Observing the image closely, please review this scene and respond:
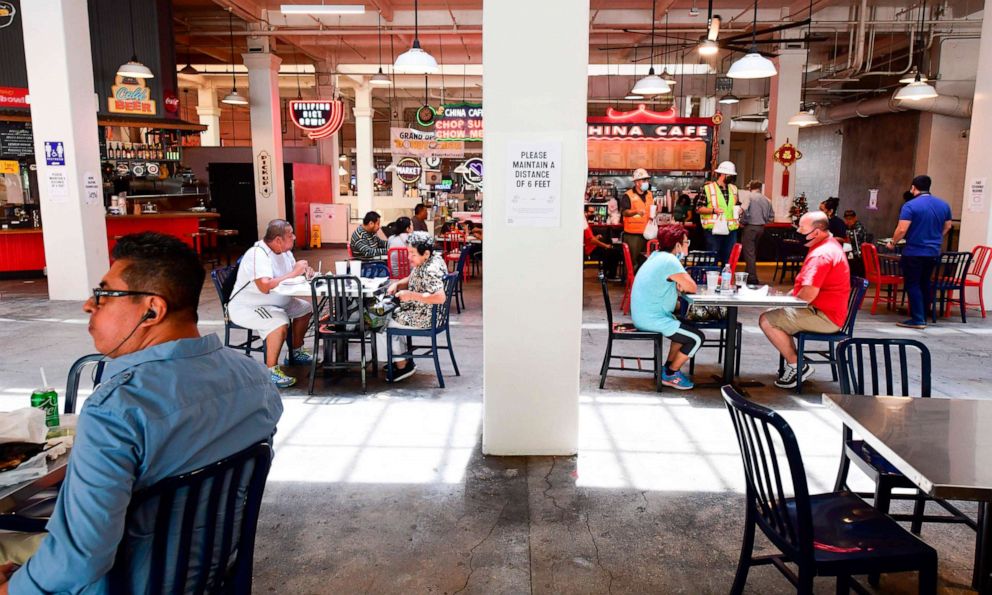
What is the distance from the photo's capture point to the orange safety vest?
1004 centimetres

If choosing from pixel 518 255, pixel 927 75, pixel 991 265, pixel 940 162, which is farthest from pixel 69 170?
pixel 940 162

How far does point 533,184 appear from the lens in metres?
3.76

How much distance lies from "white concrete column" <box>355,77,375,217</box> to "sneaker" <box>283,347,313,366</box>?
1192 centimetres

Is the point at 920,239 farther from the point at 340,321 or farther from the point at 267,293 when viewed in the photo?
the point at 267,293

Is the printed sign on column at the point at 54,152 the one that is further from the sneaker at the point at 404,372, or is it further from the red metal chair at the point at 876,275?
the red metal chair at the point at 876,275

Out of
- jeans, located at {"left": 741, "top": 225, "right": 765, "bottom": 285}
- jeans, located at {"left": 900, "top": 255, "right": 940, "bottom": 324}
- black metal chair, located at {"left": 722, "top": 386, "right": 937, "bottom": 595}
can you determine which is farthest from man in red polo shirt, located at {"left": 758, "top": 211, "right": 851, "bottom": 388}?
jeans, located at {"left": 741, "top": 225, "right": 765, "bottom": 285}

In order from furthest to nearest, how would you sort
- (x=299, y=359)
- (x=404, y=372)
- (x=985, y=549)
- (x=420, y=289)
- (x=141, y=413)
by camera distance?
(x=299, y=359) → (x=404, y=372) → (x=420, y=289) → (x=985, y=549) → (x=141, y=413)

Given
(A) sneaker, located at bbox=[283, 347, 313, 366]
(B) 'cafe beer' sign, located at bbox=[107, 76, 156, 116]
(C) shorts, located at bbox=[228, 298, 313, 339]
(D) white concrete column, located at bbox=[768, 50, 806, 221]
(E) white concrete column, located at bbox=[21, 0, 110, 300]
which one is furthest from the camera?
(D) white concrete column, located at bbox=[768, 50, 806, 221]

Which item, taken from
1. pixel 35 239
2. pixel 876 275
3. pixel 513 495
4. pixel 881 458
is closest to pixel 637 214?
pixel 876 275

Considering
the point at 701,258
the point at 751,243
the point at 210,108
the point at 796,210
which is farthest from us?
the point at 210,108

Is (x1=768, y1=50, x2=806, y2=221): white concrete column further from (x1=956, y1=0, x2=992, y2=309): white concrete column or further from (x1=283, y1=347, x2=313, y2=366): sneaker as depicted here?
(x1=283, y1=347, x2=313, y2=366): sneaker

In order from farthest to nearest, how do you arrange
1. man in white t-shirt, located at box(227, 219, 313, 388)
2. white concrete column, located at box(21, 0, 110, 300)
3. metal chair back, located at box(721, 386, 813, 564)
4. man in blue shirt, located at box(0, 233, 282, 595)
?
white concrete column, located at box(21, 0, 110, 300)
man in white t-shirt, located at box(227, 219, 313, 388)
metal chair back, located at box(721, 386, 813, 564)
man in blue shirt, located at box(0, 233, 282, 595)

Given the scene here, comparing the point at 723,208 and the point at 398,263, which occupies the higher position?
the point at 723,208

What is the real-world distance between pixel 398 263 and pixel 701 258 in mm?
3720
